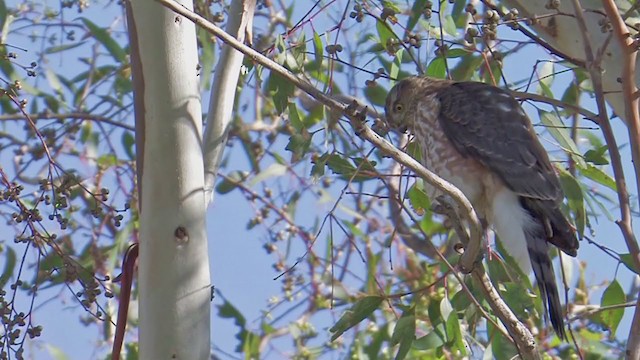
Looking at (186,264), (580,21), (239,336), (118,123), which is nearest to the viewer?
(186,264)

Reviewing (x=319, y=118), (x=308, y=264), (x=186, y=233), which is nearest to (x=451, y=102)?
(x=319, y=118)

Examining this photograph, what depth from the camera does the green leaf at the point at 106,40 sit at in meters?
4.12

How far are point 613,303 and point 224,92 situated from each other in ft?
3.84

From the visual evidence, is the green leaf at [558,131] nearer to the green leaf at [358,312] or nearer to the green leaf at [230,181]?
the green leaf at [358,312]

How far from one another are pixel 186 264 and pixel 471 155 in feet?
4.97

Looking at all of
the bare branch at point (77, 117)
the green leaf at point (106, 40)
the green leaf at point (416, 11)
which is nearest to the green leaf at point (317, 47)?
the green leaf at point (416, 11)

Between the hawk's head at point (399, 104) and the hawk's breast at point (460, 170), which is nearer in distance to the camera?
the hawk's breast at point (460, 170)

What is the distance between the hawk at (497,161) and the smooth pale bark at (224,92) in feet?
2.92

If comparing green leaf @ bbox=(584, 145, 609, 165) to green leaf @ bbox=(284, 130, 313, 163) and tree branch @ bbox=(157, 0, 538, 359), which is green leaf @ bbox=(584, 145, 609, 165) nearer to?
tree branch @ bbox=(157, 0, 538, 359)

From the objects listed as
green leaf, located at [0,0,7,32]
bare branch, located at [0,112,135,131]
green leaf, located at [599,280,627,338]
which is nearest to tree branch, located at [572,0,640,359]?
green leaf, located at [599,280,627,338]

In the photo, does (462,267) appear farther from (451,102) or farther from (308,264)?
(308,264)

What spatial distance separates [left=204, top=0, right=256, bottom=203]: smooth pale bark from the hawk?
889 millimetres

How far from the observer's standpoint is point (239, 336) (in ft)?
14.4

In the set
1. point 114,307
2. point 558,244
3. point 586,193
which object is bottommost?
point 558,244
